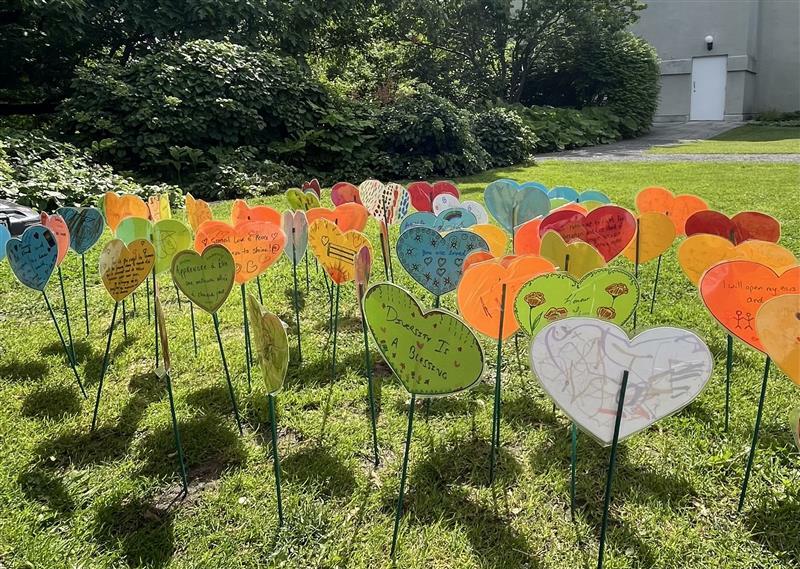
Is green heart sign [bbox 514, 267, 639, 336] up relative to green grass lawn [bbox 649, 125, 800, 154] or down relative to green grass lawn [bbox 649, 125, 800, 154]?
down

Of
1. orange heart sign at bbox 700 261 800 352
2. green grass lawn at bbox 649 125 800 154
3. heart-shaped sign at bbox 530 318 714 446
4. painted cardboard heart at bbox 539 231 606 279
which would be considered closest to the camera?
heart-shaped sign at bbox 530 318 714 446

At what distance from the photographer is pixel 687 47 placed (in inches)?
865

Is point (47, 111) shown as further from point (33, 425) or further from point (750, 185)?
point (750, 185)

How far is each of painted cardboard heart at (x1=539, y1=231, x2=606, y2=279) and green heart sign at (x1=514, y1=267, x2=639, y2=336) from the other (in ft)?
1.13

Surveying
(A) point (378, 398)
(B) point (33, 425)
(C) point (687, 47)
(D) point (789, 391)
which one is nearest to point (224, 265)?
(A) point (378, 398)

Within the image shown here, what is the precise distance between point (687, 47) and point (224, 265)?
2492 cm

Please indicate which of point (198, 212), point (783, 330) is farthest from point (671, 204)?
point (198, 212)

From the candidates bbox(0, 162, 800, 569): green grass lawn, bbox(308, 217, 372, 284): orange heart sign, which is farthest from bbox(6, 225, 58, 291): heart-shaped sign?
bbox(308, 217, 372, 284): orange heart sign

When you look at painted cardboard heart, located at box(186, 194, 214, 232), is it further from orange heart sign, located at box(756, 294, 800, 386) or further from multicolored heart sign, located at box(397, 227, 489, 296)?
orange heart sign, located at box(756, 294, 800, 386)

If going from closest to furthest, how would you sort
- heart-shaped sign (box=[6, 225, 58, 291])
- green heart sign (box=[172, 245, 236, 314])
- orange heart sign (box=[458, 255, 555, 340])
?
orange heart sign (box=[458, 255, 555, 340])
green heart sign (box=[172, 245, 236, 314])
heart-shaped sign (box=[6, 225, 58, 291])

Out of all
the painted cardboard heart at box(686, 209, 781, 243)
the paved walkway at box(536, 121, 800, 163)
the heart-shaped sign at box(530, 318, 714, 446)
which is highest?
the paved walkway at box(536, 121, 800, 163)

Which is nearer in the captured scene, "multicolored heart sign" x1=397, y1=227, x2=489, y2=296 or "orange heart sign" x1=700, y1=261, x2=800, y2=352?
"orange heart sign" x1=700, y1=261, x2=800, y2=352

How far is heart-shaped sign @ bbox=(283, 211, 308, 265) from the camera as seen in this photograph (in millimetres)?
2566

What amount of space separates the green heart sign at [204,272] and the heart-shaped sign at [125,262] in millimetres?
229
